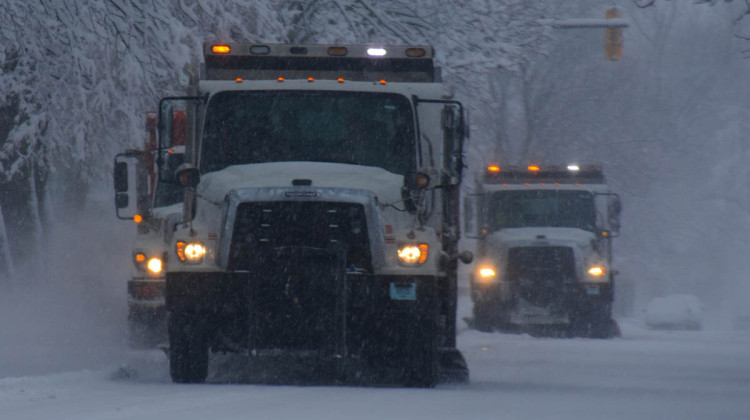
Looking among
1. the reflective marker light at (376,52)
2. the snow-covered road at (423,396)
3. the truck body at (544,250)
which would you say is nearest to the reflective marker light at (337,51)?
the reflective marker light at (376,52)

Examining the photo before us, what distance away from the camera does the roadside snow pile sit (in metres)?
39.2

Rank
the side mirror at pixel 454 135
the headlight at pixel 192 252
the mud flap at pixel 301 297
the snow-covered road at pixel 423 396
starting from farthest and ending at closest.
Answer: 1. the side mirror at pixel 454 135
2. the headlight at pixel 192 252
3. the mud flap at pixel 301 297
4. the snow-covered road at pixel 423 396

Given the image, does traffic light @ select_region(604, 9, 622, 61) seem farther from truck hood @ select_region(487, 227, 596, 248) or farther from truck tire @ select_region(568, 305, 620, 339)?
truck tire @ select_region(568, 305, 620, 339)

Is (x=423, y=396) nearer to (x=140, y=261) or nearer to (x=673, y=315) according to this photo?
(x=140, y=261)

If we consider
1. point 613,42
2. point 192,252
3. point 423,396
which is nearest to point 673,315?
point 613,42

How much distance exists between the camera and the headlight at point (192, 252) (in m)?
11.7

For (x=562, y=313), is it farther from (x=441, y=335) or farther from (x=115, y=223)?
(x=115, y=223)

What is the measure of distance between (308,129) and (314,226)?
4.68 feet

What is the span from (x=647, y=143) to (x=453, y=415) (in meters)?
41.6

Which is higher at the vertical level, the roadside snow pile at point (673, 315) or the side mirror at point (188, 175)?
the side mirror at point (188, 175)

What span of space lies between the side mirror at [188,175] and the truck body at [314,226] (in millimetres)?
19

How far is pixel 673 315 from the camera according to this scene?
3938 cm

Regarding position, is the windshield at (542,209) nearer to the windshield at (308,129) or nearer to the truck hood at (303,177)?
the windshield at (308,129)

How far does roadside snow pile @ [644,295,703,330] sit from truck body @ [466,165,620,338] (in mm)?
14072
